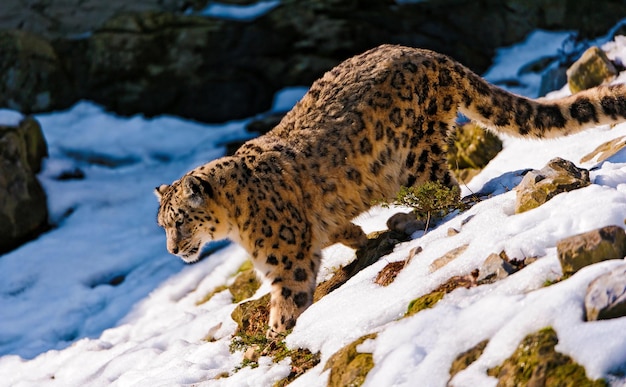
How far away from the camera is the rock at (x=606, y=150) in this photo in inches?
273

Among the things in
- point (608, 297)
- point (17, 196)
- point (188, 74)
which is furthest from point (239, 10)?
point (608, 297)

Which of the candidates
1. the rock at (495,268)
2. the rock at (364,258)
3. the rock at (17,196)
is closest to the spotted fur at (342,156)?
the rock at (364,258)

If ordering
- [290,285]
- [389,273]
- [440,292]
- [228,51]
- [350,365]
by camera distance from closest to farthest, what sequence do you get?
[350,365], [440,292], [389,273], [290,285], [228,51]

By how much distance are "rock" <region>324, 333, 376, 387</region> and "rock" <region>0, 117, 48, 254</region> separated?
25.9ft

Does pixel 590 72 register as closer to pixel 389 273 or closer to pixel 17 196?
pixel 389 273

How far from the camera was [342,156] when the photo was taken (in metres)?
7.48

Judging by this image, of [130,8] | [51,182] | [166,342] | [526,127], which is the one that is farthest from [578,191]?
[130,8]

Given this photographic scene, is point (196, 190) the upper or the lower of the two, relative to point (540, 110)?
lower

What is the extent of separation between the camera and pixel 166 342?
8.08m

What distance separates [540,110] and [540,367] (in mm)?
3588

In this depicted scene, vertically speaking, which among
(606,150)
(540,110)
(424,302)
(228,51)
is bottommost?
(228,51)

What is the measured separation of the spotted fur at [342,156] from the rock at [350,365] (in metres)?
1.74

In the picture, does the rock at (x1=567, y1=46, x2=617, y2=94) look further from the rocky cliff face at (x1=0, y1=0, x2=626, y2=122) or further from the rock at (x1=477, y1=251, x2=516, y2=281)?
the rocky cliff face at (x1=0, y1=0, x2=626, y2=122)

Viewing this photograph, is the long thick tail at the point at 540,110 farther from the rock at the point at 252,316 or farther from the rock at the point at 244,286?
the rock at the point at 244,286
